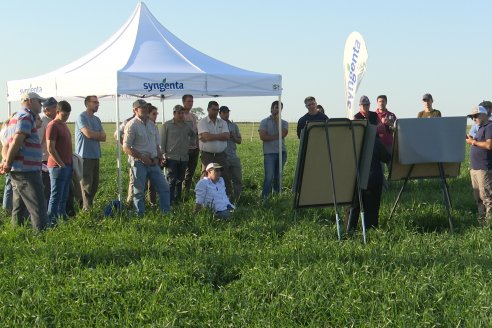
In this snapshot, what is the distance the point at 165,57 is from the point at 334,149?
4.68 metres

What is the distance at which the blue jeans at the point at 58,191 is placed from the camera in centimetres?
889

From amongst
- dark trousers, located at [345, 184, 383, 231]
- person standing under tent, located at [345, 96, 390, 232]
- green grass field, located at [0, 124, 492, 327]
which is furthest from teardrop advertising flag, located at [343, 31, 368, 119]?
green grass field, located at [0, 124, 492, 327]

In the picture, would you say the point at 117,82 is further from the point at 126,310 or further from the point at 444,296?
the point at 444,296

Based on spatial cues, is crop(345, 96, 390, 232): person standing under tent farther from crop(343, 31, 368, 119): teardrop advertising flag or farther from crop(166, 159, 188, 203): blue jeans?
crop(166, 159, 188, 203): blue jeans

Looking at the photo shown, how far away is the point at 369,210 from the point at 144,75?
4126 millimetres

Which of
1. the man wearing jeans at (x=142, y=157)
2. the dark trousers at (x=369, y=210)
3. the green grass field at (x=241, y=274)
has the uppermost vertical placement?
the man wearing jeans at (x=142, y=157)

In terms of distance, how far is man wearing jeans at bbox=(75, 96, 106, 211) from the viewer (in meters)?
10.2

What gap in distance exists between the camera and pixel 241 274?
20.6 feet

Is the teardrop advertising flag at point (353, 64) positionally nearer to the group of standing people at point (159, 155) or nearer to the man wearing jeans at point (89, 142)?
the group of standing people at point (159, 155)

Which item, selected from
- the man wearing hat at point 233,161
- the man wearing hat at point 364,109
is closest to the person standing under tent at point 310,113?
the man wearing hat at point 364,109

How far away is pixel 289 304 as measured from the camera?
534cm

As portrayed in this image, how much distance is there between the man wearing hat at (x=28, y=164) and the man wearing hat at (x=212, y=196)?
2.14 m

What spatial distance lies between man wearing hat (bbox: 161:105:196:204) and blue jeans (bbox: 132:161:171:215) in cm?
123

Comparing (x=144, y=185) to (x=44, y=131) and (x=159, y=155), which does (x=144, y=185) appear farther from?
(x=44, y=131)
